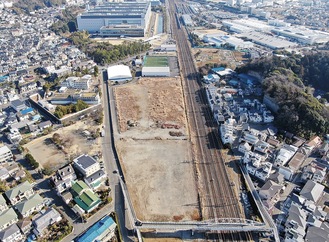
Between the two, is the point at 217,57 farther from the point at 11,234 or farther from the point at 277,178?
the point at 11,234

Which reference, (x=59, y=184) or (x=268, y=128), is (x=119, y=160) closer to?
(x=59, y=184)

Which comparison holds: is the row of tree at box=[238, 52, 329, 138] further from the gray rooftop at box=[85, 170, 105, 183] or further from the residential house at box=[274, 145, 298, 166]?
the gray rooftop at box=[85, 170, 105, 183]

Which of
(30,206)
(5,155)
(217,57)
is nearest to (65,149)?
(5,155)

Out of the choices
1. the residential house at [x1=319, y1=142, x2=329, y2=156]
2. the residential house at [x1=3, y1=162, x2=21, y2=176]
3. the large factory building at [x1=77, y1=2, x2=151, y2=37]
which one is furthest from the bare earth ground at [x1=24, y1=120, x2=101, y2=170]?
the large factory building at [x1=77, y1=2, x2=151, y2=37]

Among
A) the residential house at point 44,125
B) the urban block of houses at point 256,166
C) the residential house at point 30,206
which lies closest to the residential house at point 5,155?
the residential house at point 44,125

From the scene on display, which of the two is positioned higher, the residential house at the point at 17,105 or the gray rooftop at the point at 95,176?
the residential house at the point at 17,105

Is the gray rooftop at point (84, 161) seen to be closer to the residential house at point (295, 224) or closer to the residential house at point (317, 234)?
the residential house at point (295, 224)

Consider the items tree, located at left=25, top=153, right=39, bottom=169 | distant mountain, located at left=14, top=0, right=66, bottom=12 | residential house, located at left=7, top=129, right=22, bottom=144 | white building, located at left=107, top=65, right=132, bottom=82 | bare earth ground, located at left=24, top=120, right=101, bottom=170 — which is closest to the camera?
tree, located at left=25, top=153, right=39, bottom=169
